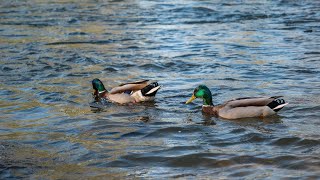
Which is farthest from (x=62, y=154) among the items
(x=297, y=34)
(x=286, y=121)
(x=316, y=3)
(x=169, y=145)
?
(x=316, y=3)

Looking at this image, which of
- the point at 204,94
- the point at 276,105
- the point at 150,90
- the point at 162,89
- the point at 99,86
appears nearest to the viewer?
the point at 276,105

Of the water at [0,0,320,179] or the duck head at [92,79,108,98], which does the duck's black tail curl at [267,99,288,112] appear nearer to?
the water at [0,0,320,179]

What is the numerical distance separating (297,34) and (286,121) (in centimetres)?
887

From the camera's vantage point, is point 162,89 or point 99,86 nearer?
point 99,86

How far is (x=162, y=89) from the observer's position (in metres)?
13.0

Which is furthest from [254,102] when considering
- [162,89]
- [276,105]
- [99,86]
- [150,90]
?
[99,86]

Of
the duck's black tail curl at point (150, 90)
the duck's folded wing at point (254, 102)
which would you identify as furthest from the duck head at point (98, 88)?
the duck's folded wing at point (254, 102)

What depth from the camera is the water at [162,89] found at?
27.6 ft

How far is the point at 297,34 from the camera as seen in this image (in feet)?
61.6

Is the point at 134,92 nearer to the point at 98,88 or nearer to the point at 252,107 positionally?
the point at 98,88

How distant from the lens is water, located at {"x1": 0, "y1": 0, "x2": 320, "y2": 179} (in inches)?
331

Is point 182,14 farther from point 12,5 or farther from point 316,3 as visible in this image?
point 12,5

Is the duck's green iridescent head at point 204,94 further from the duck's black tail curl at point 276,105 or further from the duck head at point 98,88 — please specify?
the duck head at point 98,88

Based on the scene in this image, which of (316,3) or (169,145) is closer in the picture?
(169,145)
